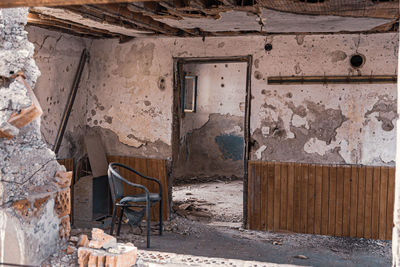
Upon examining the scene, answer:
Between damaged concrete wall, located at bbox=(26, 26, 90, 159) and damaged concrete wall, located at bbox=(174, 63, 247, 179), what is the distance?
11.6 feet

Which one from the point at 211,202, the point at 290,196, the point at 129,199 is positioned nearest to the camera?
the point at 129,199

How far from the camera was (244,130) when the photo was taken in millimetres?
5578

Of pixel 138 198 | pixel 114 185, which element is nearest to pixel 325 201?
pixel 138 198

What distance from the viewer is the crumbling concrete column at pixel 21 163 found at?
296 centimetres

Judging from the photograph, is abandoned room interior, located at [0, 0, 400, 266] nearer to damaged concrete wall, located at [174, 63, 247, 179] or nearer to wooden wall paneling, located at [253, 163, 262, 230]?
wooden wall paneling, located at [253, 163, 262, 230]

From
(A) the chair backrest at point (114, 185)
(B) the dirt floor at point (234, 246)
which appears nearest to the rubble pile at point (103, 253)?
(B) the dirt floor at point (234, 246)

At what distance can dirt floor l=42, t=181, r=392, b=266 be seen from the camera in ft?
13.7

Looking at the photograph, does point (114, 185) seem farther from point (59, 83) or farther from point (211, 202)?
point (211, 202)

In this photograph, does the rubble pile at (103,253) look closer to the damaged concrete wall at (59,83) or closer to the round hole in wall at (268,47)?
the damaged concrete wall at (59,83)

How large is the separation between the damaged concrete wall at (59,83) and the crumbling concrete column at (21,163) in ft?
6.21

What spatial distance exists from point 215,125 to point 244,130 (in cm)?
376

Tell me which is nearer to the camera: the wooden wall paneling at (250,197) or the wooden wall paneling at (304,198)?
the wooden wall paneling at (304,198)

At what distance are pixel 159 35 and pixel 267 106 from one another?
168cm

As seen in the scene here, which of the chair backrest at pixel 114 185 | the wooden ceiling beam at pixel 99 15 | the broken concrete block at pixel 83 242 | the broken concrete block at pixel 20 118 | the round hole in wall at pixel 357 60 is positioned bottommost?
the broken concrete block at pixel 83 242
